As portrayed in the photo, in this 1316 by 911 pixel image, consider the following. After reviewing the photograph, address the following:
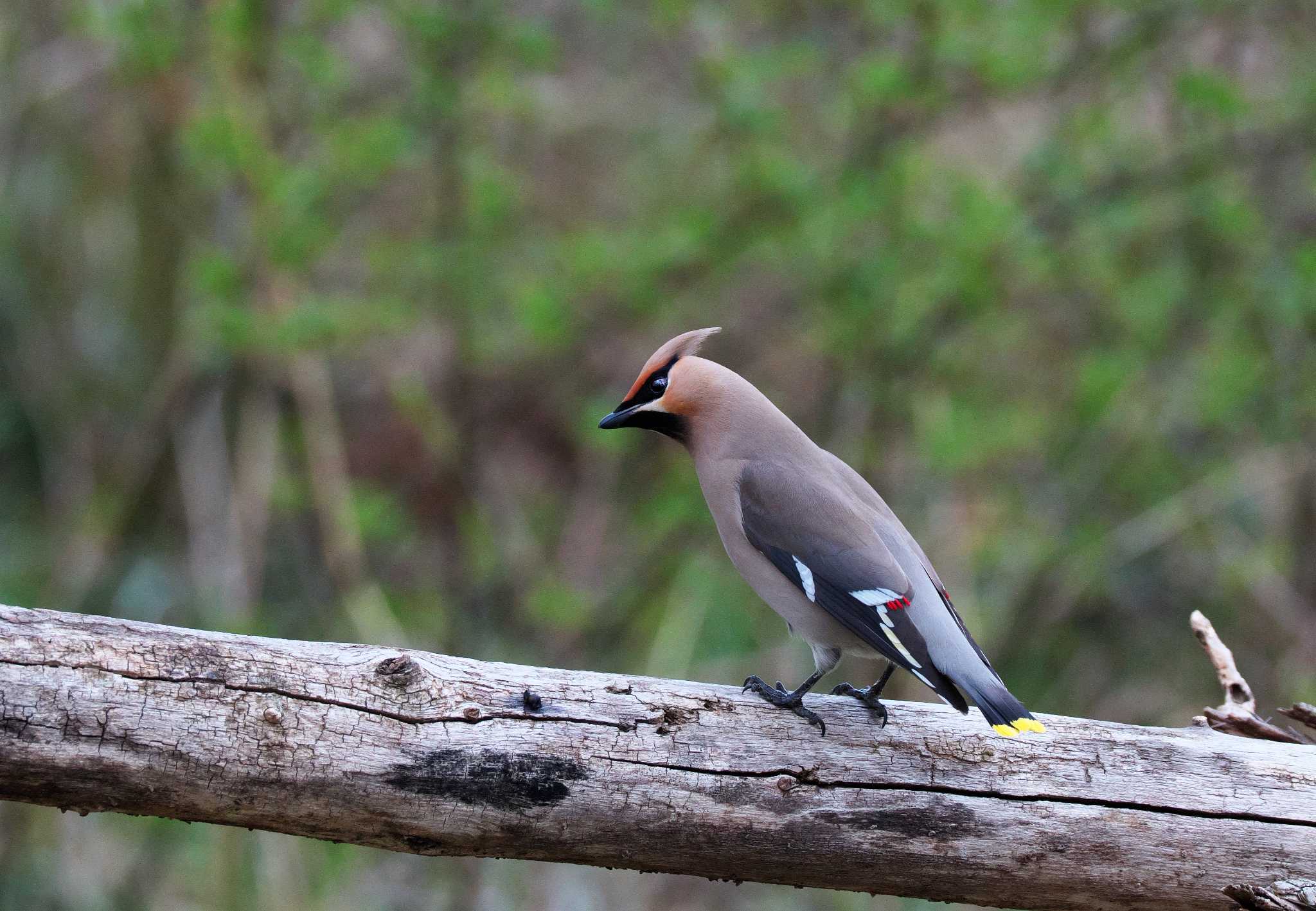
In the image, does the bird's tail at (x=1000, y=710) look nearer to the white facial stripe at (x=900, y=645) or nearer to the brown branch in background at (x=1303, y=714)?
the white facial stripe at (x=900, y=645)

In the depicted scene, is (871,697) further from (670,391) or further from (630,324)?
(630,324)

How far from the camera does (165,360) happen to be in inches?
305

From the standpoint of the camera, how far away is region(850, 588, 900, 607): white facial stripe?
3.20m

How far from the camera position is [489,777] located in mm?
2629

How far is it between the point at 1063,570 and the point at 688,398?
14.3 feet

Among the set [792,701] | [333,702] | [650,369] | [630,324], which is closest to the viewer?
[333,702]

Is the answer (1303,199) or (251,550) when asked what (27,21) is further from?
(1303,199)

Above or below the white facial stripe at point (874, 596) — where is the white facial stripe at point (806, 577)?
below

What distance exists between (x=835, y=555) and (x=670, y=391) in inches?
27.0

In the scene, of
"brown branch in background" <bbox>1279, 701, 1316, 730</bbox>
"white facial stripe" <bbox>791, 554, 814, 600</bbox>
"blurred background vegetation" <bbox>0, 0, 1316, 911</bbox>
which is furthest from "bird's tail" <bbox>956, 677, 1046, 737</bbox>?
"blurred background vegetation" <bbox>0, 0, 1316, 911</bbox>

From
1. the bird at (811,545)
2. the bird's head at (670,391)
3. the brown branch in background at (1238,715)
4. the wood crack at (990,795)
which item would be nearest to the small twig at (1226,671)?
the brown branch in background at (1238,715)

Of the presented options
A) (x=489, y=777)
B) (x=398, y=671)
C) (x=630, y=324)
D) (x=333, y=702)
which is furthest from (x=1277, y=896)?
(x=630, y=324)

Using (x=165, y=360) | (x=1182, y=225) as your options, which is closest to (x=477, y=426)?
(x=165, y=360)

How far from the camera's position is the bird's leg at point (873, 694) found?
3070 millimetres
